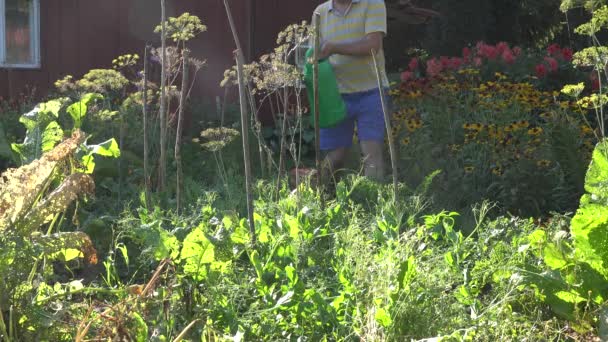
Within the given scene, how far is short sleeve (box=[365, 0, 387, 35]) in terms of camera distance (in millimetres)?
5746

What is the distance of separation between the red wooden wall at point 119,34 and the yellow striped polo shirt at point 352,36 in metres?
4.91

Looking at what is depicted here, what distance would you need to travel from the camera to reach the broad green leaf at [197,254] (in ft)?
10.9

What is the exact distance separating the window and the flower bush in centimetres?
433

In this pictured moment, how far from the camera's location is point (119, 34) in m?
10.6

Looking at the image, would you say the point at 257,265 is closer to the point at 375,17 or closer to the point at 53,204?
the point at 53,204

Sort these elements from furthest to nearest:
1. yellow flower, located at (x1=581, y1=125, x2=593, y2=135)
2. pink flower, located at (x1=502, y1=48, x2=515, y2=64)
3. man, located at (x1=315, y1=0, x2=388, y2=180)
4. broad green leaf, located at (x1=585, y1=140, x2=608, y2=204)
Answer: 1. pink flower, located at (x1=502, y1=48, x2=515, y2=64)
2. yellow flower, located at (x1=581, y1=125, x2=593, y2=135)
3. man, located at (x1=315, y1=0, x2=388, y2=180)
4. broad green leaf, located at (x1=585, y1=140, x2=608, y2=204)

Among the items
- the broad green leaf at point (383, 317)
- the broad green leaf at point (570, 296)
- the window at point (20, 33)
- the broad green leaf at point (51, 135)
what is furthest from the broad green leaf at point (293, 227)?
the window at point (20, 33)

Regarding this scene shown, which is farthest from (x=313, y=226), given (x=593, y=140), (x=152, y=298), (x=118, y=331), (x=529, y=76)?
(x=529, y=76)

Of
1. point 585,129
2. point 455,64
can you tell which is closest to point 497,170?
point 585,129

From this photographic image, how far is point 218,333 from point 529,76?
5929mm

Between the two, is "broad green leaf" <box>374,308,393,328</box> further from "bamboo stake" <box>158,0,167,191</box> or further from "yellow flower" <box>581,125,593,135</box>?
"yellow flower" <box>581,125,593,135</box>

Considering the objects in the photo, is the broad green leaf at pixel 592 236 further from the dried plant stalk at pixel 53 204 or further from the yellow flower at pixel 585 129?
the yellow flower at pixel 585 129

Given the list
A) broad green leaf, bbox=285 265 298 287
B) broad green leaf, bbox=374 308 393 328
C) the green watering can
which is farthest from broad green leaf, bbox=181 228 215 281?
the green watering can

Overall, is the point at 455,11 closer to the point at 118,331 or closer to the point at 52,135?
the point at 52,135
